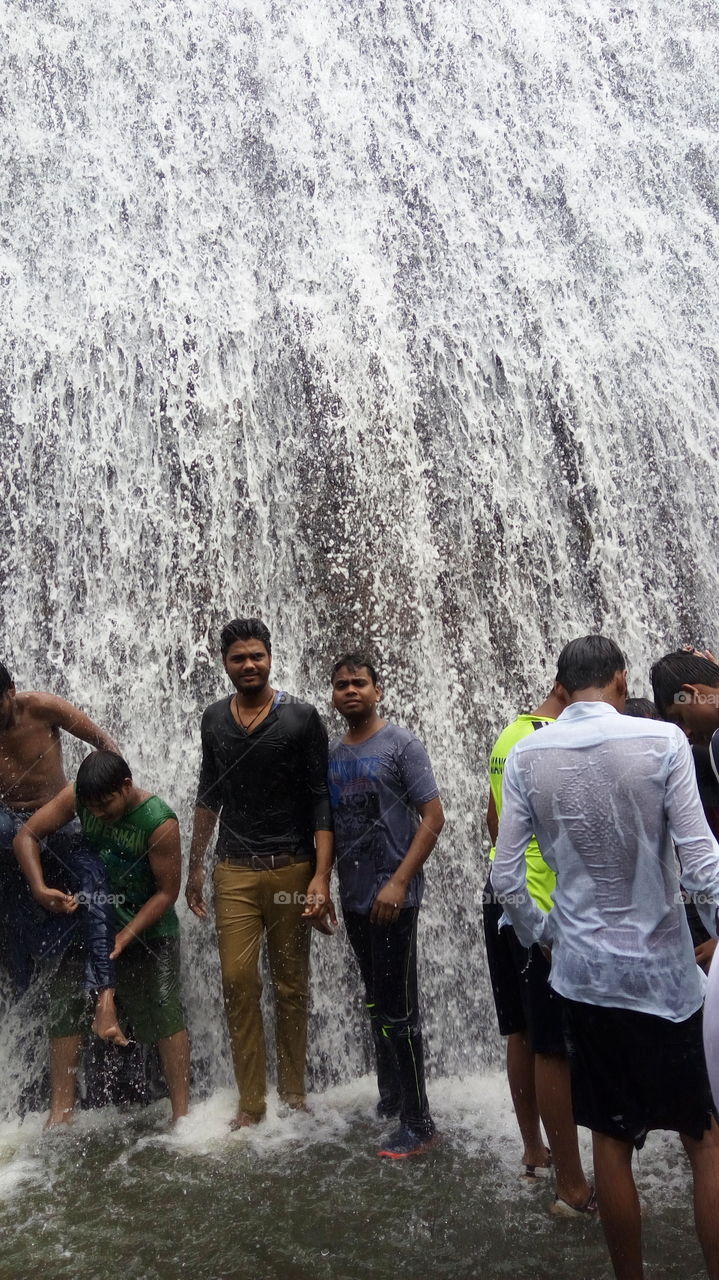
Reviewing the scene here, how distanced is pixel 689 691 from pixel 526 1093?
1553mm

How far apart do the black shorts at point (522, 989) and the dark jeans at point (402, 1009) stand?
52 cm

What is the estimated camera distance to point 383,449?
7012mm

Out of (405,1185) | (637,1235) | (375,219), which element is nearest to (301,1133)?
(405,1185)

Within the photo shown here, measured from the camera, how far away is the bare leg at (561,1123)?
331cm

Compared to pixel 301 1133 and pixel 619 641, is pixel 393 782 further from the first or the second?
pixel 619 641

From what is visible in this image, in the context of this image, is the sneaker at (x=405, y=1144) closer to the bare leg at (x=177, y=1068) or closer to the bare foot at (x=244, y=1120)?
the bare foot at (x=244, y=1120)

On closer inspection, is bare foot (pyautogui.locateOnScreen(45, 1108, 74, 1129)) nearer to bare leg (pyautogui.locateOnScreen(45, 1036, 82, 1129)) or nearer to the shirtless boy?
bare leg (pyautogui.locateOnScreen(45, 1036, 82, 1129))

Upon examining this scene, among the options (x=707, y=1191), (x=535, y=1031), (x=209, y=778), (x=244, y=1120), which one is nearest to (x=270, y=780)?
(x=209, y=778)

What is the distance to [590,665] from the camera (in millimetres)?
2928

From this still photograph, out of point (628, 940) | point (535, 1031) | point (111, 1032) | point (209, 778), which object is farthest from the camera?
point (209, 778)

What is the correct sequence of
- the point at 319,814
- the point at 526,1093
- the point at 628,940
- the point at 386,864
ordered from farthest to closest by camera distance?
the point at 319,814
the point at 386,864
the point at 526,1093
the point at 628,940

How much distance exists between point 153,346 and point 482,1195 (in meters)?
5.94

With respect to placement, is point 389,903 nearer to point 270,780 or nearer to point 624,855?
point 270,780

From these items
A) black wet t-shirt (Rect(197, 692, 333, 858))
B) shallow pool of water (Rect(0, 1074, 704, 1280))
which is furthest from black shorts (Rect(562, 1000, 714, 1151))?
black wet t-shirt (Rect(197, 692, 333, 858))
